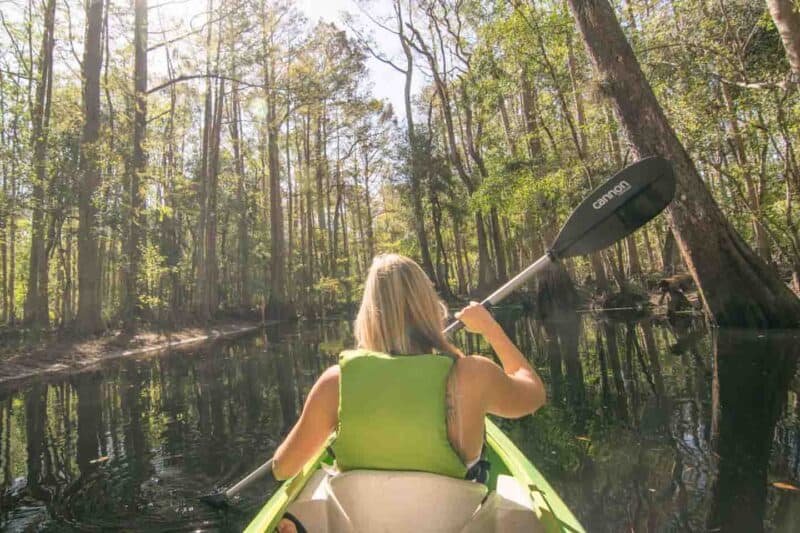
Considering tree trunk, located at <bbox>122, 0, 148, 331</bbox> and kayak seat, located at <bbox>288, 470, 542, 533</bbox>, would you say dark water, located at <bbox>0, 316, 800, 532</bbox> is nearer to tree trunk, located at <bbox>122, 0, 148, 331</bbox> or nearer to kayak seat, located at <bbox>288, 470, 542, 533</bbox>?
kayak seat, located at <bbox>288, 470, 542, 533</bbox>

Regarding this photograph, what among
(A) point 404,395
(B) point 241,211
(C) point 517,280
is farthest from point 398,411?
(B) point 241,211

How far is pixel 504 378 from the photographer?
172 centimetres

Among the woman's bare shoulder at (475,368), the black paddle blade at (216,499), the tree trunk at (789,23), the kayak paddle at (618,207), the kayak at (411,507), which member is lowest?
the black paddle blade at (216,499)

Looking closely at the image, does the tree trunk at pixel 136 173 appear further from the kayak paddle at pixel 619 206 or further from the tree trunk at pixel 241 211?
the kayak paddle at pixel 619 206

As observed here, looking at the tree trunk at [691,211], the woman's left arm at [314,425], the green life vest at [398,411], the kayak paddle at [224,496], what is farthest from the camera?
the tree trunk at [691,211]

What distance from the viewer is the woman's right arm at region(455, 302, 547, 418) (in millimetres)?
1688

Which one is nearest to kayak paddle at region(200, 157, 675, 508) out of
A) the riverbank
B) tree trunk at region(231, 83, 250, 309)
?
the riverbank

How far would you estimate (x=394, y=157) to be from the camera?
27.2 meters

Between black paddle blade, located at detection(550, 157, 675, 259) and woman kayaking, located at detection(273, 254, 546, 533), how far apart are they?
163 cm

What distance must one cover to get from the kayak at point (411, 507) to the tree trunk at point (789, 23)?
22.2ft

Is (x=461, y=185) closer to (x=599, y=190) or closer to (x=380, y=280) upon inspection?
(x=599, y=190)

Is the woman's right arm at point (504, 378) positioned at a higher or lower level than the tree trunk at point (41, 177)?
lower

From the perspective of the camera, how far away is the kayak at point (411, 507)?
5.39ft

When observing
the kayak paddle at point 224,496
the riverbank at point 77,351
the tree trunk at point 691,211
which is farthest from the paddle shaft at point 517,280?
the riverbank at point 77,351
